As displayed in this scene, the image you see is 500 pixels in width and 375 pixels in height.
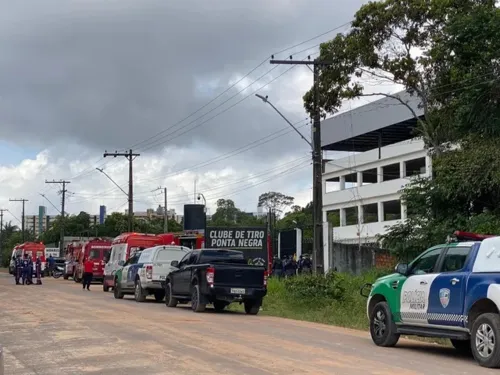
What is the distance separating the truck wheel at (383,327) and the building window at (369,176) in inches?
1862

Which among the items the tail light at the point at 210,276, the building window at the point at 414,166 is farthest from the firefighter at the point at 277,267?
the building window at the point at 414,166

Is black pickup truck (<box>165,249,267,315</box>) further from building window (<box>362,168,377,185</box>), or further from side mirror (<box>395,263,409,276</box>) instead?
building window (<box>362,168,377,185</box>)

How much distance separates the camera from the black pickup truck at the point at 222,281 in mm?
20484

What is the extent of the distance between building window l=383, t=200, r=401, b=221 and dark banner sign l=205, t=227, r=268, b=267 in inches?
968

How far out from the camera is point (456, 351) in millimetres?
13039

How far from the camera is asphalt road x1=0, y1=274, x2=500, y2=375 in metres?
10.2

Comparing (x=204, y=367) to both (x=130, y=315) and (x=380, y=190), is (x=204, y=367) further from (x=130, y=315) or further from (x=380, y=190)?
(x=380, y=190)

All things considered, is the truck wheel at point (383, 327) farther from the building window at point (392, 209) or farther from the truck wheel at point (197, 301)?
the building window at point (392, 209)

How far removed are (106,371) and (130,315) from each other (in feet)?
30.3

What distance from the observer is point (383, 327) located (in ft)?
43.6

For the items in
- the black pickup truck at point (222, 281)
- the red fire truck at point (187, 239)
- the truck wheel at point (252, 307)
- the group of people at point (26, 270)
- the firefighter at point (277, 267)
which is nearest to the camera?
the black pickup truck at point (222, 281)

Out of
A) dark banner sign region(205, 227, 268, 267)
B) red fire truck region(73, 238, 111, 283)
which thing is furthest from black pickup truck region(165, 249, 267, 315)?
red fire truck region(73, 238, 111, 283)

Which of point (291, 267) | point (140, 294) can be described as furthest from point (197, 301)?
point (291, 267)

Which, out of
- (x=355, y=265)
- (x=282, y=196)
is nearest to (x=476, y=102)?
(x=355, y=265)
